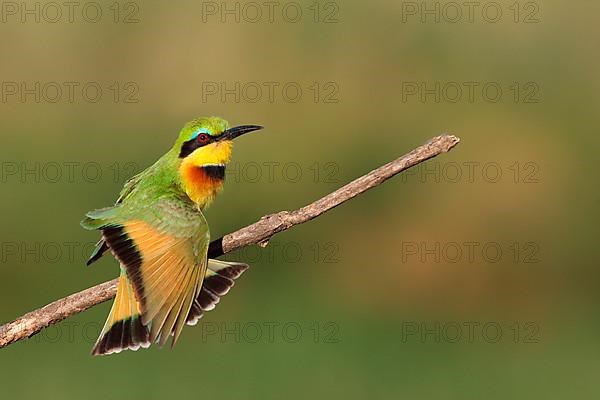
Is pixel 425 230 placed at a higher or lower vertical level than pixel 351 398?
higher

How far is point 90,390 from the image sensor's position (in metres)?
4.80

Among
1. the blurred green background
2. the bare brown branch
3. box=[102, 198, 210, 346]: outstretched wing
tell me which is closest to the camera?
the bare brown branch

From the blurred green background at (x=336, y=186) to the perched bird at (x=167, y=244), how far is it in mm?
1469

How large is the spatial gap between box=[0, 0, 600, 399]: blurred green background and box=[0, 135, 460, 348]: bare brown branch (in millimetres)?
1826

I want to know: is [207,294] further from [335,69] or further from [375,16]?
[375,16]

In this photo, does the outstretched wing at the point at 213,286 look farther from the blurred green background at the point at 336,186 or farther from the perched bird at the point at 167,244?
the blurred green background at the point at 336,186

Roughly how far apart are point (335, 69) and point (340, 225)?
111cm

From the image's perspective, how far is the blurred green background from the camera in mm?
5133

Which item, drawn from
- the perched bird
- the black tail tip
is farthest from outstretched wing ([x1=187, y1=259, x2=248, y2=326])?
the black tail tip

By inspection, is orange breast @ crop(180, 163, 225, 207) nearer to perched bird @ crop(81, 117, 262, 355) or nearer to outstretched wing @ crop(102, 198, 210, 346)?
perched bird @ crop(81, 117, 262, 355)

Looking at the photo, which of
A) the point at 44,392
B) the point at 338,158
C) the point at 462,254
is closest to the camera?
the point at 44,392

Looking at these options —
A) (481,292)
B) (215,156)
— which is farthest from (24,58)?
(215,156)

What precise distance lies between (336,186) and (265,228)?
3.08 meters

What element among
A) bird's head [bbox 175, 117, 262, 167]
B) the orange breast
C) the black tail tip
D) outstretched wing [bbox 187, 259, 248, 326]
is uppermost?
bird's head [bbox 175, 117, 262, 167]
